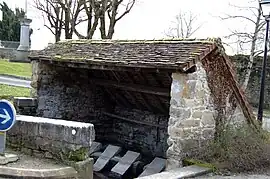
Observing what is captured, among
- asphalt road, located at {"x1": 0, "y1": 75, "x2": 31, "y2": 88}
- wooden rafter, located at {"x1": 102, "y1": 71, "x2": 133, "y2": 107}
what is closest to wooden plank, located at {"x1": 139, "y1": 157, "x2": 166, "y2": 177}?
wooden rafter, located at {"x1": 102, "y1": 71, "x2": 133, "y2": 107}

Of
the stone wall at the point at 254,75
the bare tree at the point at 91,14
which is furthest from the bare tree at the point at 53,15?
the stone wall at the point at 254,75

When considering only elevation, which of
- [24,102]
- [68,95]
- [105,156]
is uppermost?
[68,95]

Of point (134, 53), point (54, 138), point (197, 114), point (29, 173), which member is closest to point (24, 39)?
point (134, 53)

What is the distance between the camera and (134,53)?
8.25 metres

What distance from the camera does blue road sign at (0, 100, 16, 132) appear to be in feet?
18.9

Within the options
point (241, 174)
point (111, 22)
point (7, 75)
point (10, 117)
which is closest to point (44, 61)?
point (10, 117)

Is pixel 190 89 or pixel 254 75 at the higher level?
pixel 254 75

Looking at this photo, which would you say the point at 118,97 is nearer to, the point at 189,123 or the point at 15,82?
the point at 189,123

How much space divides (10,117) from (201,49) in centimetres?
361

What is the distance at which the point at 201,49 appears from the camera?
7.19 meters

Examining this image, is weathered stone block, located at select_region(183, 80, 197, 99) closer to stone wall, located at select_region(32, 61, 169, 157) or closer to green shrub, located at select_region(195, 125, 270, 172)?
green shrub, located at select_region(195, 125, 270, 172)

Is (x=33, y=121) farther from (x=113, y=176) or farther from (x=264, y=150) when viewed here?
(x=264, y=150)

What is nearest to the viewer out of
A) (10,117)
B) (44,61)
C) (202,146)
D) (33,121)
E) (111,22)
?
(10,117)

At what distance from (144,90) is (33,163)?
142 inches
